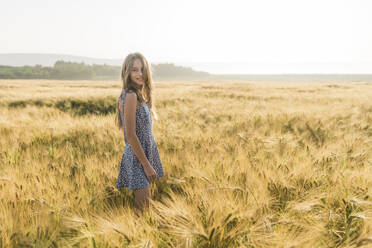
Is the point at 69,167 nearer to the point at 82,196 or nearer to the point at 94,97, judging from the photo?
the point at 82,196

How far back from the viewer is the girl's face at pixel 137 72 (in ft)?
6.29

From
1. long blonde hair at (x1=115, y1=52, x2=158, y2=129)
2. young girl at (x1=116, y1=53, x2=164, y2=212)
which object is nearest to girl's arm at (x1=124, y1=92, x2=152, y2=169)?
young girl at (x1=116, y1=53, x2=164, y2=212)

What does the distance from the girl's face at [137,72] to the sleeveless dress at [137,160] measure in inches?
5.2

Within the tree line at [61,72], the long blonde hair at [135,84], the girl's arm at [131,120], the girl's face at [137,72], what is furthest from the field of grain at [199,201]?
the tree line at [61,72]

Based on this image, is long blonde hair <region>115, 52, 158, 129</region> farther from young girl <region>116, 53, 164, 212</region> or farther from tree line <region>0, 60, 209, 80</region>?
tree line <region>0, 60, 209, 80</region>

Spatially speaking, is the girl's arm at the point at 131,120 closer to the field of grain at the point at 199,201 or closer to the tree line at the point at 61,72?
the field of grain at the point at 199,201

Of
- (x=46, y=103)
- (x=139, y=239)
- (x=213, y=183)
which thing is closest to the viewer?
(x=139, y=239)

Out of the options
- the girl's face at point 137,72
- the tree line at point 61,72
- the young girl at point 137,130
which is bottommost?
the young girl at point 137,130

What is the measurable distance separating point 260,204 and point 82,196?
116 cm

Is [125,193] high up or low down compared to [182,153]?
down

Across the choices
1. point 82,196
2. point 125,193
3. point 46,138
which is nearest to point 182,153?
point 125,193

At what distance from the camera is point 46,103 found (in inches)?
288

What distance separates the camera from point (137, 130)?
1946mm

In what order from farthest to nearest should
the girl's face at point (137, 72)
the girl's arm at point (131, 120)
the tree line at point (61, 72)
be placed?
the tree line at point (61, 72) → the girl's face at point (137, 72) → the girl's arm at point (131, 120)
